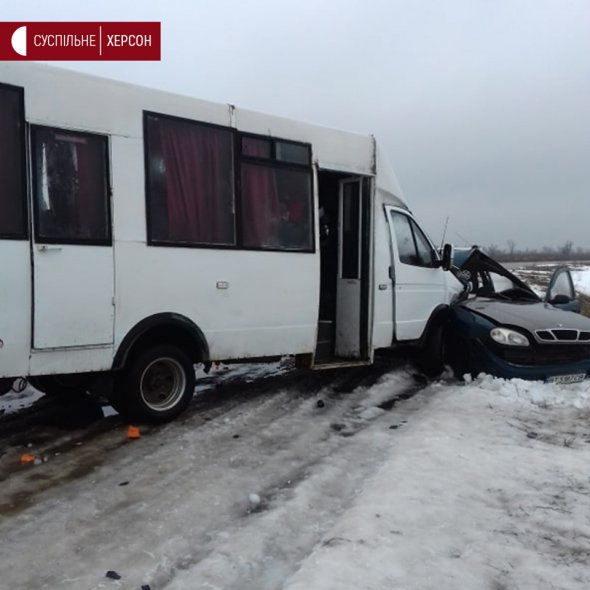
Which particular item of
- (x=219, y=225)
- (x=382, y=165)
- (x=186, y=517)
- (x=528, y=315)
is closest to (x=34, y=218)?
(x=219, y=225)

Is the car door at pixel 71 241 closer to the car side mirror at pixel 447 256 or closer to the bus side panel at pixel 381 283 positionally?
the bus side panel at pixel 381 283

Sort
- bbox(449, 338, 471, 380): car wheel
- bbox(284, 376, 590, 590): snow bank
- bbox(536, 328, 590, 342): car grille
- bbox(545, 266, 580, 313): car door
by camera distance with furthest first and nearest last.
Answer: bbox(545, 266, 580, 313): car door < bbox(449, 338, 471, 380): car wheel < bbox(536, 328, 590, 342): car grille < bbox(284, 376, 590, 590): snow bank

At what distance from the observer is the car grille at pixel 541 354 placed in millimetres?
7668

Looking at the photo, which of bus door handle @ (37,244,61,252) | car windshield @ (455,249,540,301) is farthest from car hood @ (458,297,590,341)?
bus door handle @ (37,244,61,252)

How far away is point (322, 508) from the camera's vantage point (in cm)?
409

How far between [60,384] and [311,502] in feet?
9.90

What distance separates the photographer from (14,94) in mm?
4930

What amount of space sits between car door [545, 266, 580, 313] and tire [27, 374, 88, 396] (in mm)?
7188

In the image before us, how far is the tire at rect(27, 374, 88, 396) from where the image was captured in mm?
5668

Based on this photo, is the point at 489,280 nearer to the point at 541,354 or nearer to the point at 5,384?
the point at 541,354

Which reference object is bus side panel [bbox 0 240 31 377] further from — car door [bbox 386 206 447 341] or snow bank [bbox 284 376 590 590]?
car door [bbox 386 206 447 341]

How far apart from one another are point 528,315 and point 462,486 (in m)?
4.55

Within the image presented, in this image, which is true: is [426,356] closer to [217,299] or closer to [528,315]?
[528,315]

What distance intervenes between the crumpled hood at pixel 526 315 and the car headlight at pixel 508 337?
12cm
